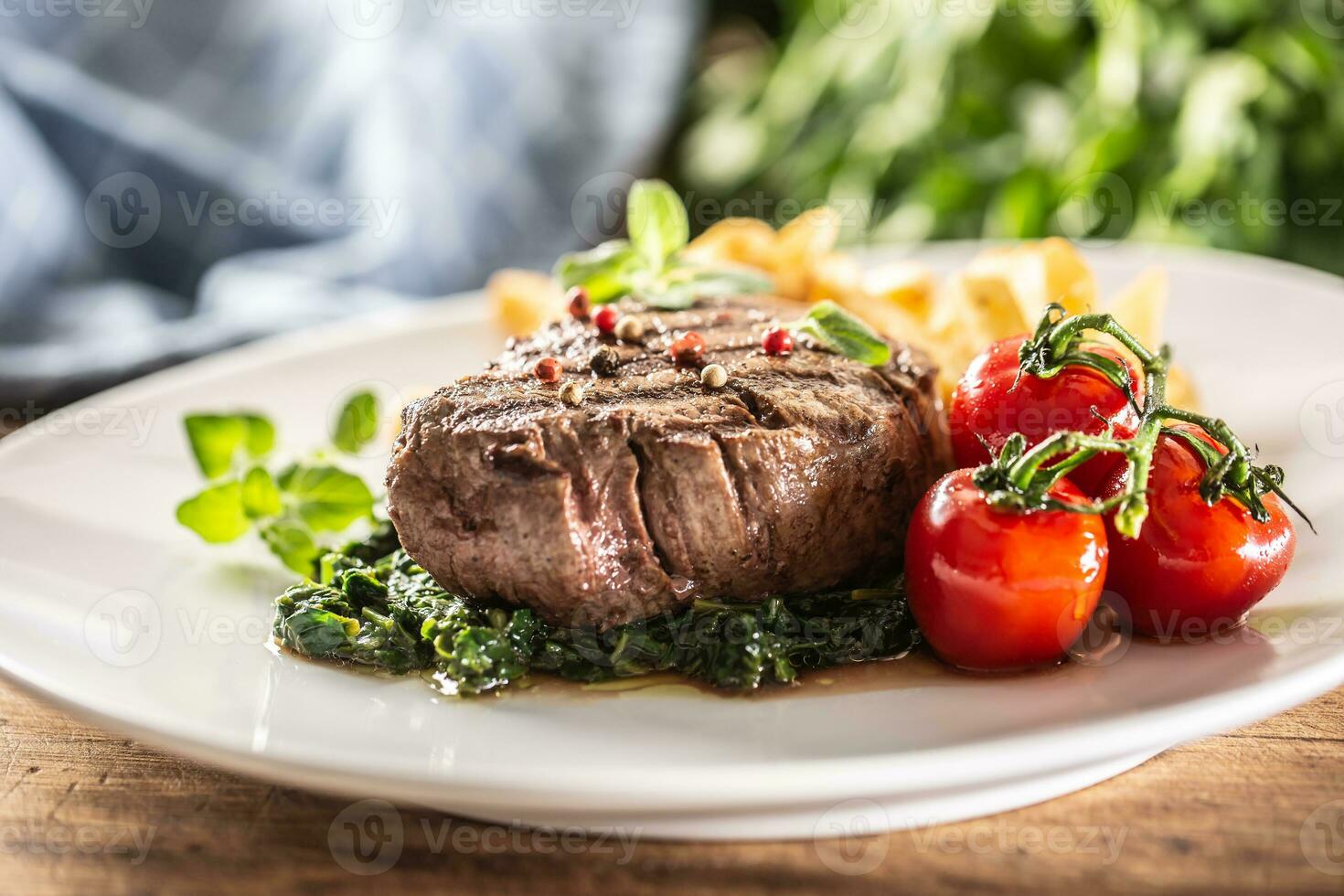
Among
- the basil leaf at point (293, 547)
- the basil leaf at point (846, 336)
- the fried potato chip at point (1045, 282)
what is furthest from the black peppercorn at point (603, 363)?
the fried potato chip at point (1045, 282)

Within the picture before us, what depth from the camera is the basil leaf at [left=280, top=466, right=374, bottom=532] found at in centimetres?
346

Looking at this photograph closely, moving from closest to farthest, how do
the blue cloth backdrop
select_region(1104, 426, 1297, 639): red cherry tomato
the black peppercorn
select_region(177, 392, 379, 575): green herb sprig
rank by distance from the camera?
select_region(1104, 426, 1297, 639): red cherry tomato < the black peppercorn < select_region(177, 392, 379, 575): green herb sprig < the blue cloth backdrop

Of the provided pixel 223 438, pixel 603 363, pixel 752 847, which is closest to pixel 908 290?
pixel 603 363

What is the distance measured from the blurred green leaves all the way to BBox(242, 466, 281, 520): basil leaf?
14.8ft

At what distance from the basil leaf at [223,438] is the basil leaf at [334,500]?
0.36 meters

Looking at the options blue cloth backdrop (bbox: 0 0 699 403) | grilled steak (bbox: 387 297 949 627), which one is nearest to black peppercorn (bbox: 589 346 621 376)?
grilled steak (bbox: 387 297 949 627)

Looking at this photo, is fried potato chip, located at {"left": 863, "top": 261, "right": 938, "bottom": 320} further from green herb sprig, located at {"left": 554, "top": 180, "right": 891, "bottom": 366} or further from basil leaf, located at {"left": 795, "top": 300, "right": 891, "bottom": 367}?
basil leaf, located at {"left": 795, "top": 300, "right": 891, "bottom": 367}

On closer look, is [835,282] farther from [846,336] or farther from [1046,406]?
[1046,406]

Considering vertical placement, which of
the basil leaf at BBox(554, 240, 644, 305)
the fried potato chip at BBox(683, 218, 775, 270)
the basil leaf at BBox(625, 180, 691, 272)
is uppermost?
the basil leaf at BBox(625, 180, 691, 272)

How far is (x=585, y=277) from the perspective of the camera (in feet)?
12.7

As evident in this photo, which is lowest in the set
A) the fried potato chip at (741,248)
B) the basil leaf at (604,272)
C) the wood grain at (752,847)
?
the wood grain at (752,847)

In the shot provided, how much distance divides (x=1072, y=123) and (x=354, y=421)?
14.8ft

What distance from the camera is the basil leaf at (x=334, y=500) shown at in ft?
11.3

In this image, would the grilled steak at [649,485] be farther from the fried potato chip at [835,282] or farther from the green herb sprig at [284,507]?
the fried potato chip at [835,282]
